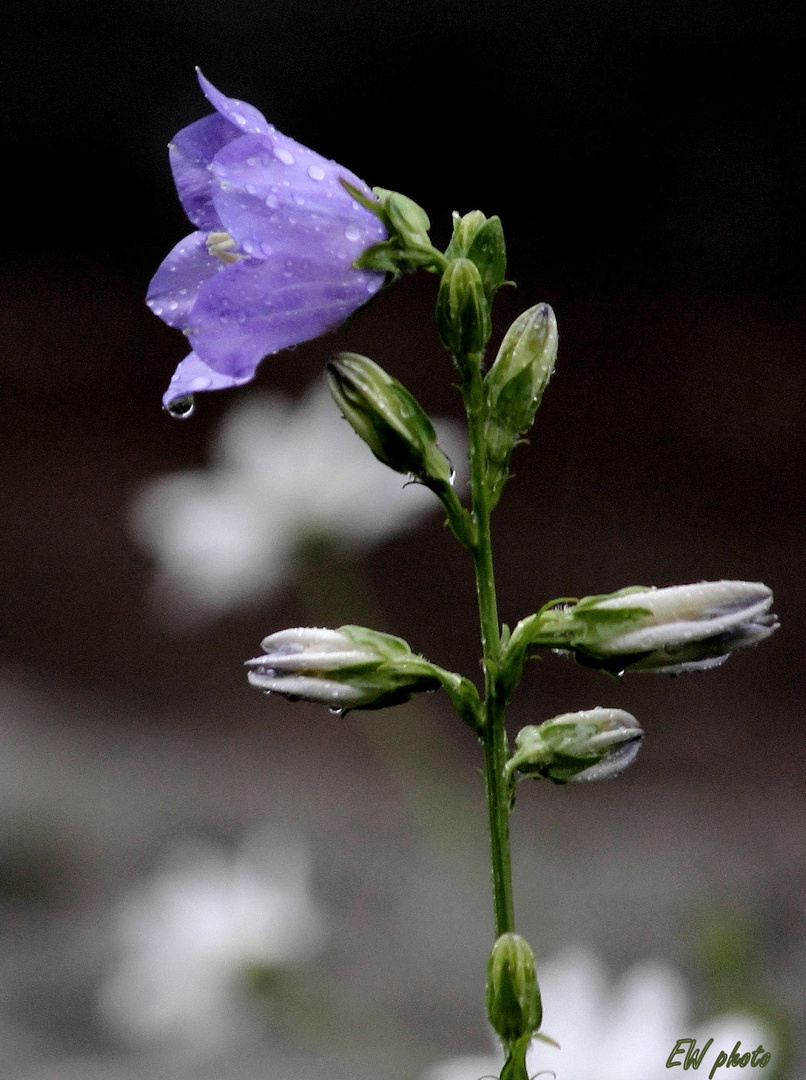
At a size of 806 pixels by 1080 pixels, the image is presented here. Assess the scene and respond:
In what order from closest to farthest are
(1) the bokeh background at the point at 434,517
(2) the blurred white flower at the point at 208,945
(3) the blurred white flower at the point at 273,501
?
(2) the blurred white flower at the point at 208,945
(3) the blurred white flower at the point at 273,501
(1) the bokeh background at the point at 434,517

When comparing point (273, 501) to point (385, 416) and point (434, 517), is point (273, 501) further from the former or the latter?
point (385, 416)

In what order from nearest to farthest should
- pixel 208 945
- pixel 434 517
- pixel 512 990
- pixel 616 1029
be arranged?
1. pixel 512 990
2. pixel 616 1029
3. pixel 208 945
4. pixel 434 517

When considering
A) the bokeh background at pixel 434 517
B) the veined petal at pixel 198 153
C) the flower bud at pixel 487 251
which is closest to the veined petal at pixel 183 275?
the veined petal at pixel 198 153

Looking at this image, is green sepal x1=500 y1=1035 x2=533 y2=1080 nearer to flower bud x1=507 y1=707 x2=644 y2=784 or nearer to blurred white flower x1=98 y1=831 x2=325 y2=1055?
flower bud x1=507 y1=707 x2=644 y2=784

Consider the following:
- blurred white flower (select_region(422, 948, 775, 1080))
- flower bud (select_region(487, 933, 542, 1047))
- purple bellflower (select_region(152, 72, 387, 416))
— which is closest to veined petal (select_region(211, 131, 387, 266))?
purple bellflower (select_region(152, 72, 387, 416))

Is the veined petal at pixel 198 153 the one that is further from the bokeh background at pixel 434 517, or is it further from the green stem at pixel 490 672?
the bokeh background at pixel 434 517

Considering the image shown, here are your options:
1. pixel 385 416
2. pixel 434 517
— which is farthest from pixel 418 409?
pixel 434 517
